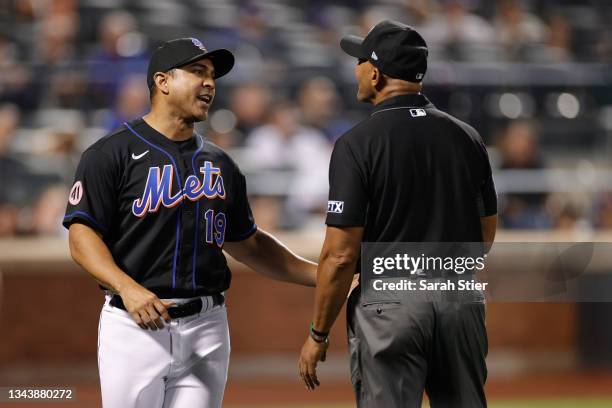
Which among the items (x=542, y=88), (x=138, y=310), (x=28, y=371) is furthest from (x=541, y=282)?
(x=138, y=310)

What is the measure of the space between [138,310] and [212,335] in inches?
17.6

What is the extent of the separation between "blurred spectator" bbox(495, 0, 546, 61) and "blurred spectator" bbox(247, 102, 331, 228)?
3.74m

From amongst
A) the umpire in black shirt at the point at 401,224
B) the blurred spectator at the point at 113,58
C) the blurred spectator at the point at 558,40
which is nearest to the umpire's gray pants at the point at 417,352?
the umpire in black shirt at the point at 401,224

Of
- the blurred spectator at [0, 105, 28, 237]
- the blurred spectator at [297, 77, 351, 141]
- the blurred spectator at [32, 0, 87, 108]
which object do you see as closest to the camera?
the blurred spectator at [0, 105, 28, 237]

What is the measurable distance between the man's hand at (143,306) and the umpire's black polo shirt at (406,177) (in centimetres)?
75

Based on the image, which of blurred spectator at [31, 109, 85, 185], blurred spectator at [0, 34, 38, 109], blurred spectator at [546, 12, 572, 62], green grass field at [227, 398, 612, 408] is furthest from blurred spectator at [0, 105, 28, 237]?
blurred spectator at [546, 12, 572, 62]

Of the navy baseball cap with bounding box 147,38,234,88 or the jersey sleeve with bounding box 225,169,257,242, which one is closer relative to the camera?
the navy baseball cap with bounding box 147,38,234,88

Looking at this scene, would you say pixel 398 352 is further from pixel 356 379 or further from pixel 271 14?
pixel 271 14

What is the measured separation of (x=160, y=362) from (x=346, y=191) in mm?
989

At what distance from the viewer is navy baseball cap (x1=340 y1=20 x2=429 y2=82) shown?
13.6 feet

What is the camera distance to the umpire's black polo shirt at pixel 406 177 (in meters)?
4.02

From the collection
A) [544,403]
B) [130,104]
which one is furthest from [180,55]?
[130,104]

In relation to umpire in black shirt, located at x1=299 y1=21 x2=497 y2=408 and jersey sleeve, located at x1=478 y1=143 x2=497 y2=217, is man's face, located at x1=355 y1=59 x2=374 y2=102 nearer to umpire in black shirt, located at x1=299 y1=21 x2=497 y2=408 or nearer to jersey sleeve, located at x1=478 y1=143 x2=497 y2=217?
umpire in black shirt, located at x1=299 y1=21 x2=497 y2=408

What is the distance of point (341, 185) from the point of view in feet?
13.2
